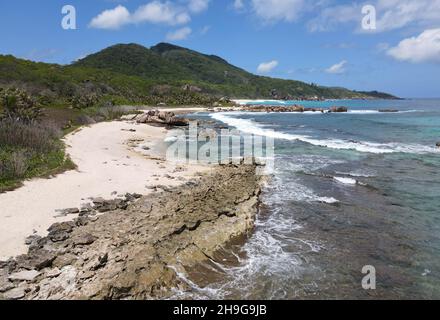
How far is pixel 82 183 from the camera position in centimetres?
1541

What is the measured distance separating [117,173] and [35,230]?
754 centimetres

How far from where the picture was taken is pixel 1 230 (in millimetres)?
10164

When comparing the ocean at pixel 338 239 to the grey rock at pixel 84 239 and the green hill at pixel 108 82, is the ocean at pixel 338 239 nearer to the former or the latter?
the grey rock at pixel 84 239

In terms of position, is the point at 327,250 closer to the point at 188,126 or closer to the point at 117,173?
the point at 117,173

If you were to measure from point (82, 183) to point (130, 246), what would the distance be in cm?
754

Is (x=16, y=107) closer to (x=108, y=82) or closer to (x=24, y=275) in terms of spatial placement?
(x=24, y=275)

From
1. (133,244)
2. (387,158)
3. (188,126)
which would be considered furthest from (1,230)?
(188,126)

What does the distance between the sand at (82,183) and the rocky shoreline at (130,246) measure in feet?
2.54

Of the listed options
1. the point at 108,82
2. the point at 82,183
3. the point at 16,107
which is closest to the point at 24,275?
the point at 82,183

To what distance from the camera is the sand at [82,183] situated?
10605 mm

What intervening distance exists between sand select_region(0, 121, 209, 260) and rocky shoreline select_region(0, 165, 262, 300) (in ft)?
2.54

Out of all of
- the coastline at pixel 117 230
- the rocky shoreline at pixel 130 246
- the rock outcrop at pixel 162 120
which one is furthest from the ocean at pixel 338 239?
the rock outcrop at pixel 162 120

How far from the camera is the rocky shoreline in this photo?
24.4 ft

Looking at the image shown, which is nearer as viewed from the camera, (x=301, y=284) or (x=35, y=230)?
(x=301, y=284)
